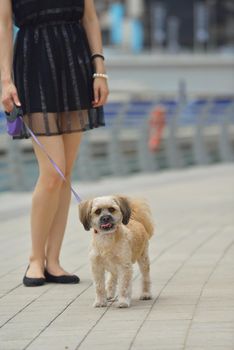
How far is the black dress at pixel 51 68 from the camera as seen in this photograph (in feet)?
21.7

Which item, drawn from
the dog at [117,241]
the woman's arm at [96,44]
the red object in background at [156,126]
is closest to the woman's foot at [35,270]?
the dog at [117,241]

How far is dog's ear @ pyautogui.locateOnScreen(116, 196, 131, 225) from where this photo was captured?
5555 millimetres

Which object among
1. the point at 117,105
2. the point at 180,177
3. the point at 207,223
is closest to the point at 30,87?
the point at 207,223

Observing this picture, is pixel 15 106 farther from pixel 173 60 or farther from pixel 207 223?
pixel 173 60

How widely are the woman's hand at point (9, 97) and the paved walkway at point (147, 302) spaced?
3.55ft

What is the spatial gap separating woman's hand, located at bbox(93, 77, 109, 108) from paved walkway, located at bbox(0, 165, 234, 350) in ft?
3.63

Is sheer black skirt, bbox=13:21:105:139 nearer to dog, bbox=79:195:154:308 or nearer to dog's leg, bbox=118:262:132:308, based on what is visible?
dog, bbox=79:195:154:308

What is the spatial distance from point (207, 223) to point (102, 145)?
10331 millimetres

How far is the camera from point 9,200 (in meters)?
14.1

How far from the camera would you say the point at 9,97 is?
643cm

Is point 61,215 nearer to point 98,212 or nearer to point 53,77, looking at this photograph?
point 53,77

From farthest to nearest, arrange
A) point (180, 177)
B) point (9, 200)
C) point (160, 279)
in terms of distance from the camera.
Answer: point (180, 177) < point (9, 200) < point (160, 279)

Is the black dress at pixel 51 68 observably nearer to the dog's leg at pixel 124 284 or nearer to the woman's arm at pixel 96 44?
the woman's arm at pixel 96 44

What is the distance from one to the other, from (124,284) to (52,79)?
58.7 inches
